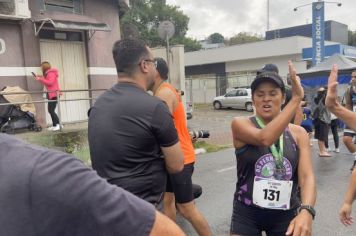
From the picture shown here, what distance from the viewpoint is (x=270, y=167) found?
2549 mm

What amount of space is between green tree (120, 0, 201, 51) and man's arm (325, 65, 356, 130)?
131ft

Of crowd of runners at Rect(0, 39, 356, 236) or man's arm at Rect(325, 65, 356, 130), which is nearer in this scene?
crowd of runners at Rect(0, 39, 356, 236)

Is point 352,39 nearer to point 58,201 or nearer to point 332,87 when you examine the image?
point 332,87

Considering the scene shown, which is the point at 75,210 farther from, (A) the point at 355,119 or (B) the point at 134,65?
(A) the point at 355,119

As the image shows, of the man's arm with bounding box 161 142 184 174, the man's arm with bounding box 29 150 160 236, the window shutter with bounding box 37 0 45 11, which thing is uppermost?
the window shutter with bounding box 37 0 45 11

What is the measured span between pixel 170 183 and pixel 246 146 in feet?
3.76

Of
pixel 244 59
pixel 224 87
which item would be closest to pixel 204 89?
pixel 224 87

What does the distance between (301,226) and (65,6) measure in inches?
411

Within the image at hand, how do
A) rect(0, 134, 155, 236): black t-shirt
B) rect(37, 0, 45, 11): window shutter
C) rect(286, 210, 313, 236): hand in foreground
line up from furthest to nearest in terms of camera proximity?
1. rect(37, 0, 45, 11): window shutter
2. rect(286, 210, 313, 236): hand in foreground
3. rect(0, 134, 155, 236): black t-shirt

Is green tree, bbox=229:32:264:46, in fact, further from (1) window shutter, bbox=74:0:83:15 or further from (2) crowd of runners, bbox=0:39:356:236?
(2) crowd of runners, bbox=0:39:356:236

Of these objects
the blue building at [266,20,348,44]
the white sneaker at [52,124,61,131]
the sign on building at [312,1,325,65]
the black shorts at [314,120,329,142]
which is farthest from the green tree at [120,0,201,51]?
the black shorts at [314,120,329,142]

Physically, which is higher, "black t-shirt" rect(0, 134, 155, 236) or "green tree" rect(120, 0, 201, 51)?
"green tree" rect(120, 0, 201, 51)

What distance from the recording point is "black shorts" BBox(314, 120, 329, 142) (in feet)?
29.5

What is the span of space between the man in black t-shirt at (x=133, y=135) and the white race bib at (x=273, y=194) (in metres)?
0.55
